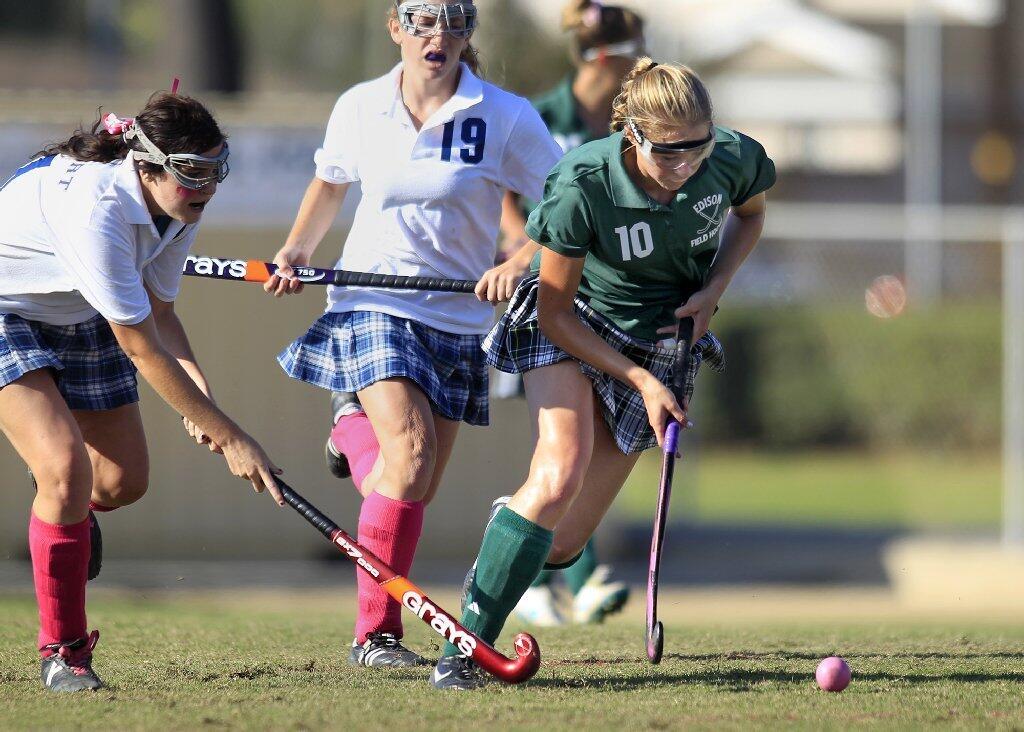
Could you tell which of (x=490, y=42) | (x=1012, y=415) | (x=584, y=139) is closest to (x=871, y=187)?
(x=490, y=42)

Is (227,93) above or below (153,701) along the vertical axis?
above

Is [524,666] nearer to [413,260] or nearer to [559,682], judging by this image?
[559,682]

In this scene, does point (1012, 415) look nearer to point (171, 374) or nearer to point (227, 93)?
point (227, 93)

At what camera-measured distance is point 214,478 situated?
9.23m

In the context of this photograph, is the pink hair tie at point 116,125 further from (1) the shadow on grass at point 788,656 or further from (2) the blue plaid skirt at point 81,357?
(1) the shadow on grass at point 788,656

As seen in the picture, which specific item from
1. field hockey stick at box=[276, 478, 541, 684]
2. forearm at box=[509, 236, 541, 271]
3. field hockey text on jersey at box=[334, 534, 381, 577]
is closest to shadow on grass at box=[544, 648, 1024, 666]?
field hockey stick at box=[276, 478, 541, 684]

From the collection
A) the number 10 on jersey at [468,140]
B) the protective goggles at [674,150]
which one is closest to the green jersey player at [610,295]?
the protective goggles at [674,150]

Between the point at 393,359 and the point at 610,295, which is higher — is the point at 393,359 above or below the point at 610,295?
below

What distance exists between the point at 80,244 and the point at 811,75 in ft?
106

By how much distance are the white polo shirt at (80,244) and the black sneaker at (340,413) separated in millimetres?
782

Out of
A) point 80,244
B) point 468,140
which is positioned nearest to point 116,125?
point 80,244

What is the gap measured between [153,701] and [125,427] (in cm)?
105

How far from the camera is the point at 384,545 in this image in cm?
450

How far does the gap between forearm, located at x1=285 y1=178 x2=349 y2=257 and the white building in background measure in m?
27.0
